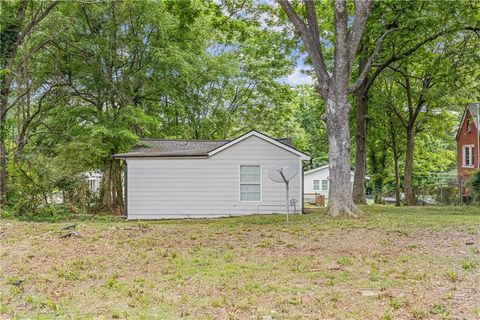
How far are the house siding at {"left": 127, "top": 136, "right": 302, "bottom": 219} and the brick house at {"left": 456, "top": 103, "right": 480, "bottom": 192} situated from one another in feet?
54.7

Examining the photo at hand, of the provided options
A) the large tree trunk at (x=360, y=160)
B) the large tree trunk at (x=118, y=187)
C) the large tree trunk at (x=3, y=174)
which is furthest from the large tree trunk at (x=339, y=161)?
the large tree trunk at (x=118, y=187)

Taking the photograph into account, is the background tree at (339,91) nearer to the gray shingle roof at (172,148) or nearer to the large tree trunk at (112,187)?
the gray shingle roof at (172,148)

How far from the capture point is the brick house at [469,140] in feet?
80.8

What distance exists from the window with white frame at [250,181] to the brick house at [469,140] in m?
17.0

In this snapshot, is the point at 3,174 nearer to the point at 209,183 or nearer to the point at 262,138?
the point at 209,183

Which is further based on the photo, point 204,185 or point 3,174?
point 204,185

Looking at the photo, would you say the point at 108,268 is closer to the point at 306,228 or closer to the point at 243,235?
the point at 243,235

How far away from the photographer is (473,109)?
25.3 meters

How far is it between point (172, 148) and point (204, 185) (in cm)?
258

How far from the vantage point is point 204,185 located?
13.8 m

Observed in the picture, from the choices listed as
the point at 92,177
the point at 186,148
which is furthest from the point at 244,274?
the point at 92,177

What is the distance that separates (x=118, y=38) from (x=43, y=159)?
824 cm

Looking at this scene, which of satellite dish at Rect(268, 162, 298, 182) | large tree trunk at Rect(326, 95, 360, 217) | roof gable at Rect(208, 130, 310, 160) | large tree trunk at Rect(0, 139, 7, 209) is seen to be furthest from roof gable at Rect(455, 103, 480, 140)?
large tree trunk at Rect(0, 139, 7, 209)

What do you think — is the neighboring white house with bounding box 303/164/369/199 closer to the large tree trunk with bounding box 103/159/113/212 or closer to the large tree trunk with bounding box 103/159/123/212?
the large tree trunk with bounding box 103/159/123/212
